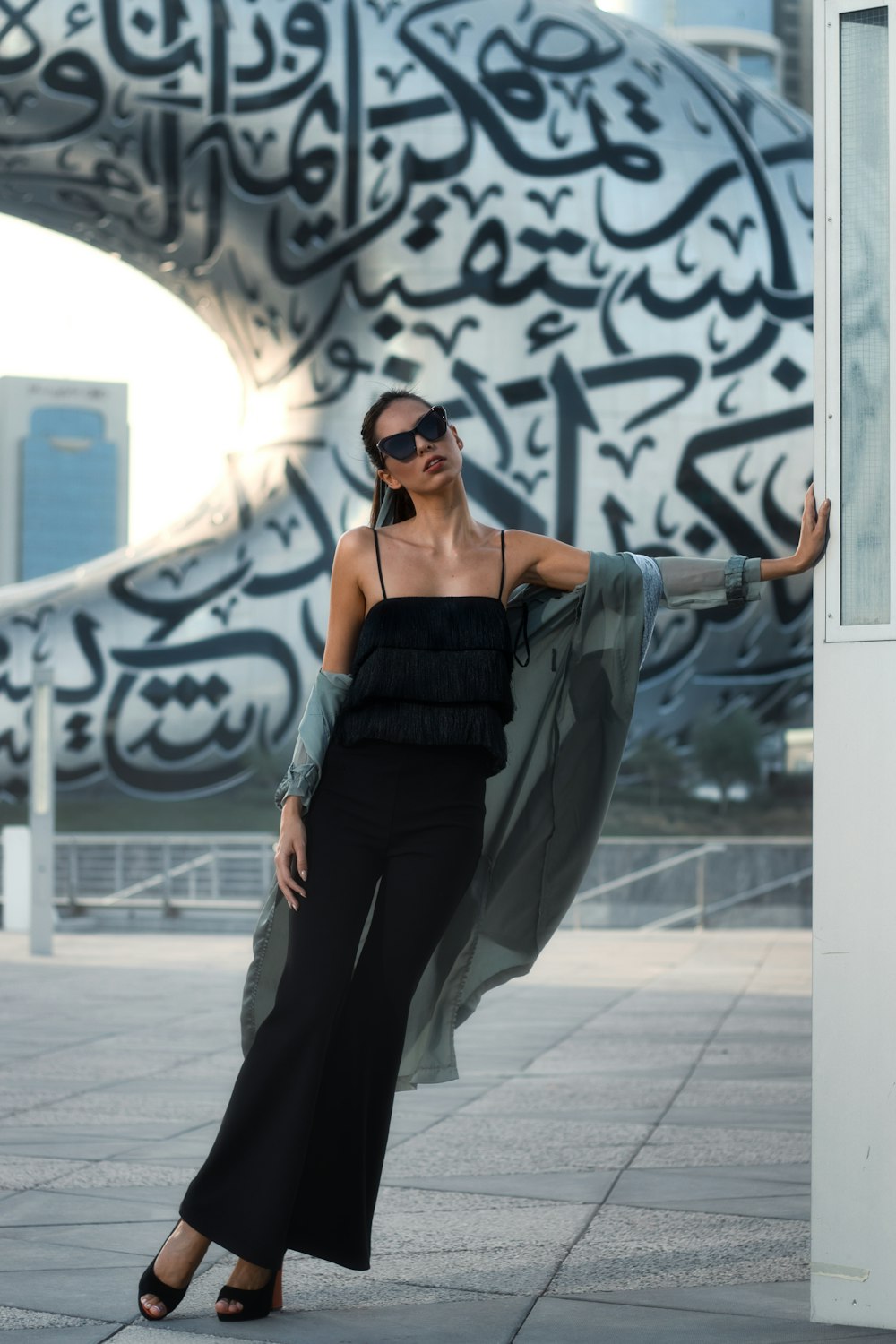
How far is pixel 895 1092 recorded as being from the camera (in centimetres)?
322

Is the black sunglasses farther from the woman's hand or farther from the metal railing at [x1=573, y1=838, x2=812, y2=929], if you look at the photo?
the metal railing at [x1=573, y1=838, x2=812, y2=929]

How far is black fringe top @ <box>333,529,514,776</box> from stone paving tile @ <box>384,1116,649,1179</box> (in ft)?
5.31

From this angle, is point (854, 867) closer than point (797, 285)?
Yes

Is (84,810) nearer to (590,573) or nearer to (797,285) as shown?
(797,285)

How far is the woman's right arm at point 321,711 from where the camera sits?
336 cm

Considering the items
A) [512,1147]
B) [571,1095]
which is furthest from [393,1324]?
[571,1095]

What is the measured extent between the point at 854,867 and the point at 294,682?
15298 mm

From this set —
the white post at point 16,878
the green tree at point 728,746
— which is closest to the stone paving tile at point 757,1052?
the white post at point 16,878

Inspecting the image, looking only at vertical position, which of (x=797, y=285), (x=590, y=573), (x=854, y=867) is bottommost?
(x=854, y=867)

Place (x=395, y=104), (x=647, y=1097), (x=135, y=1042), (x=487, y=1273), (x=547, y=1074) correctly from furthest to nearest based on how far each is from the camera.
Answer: (x=395, y=104) < (x=135, y=1042) < (x=547, y=1074) < (x=647, y=1097) < (x=487, y=1273)

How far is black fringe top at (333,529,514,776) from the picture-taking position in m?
3.36

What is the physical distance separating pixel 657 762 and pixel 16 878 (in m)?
7.40

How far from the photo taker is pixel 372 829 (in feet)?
11.0

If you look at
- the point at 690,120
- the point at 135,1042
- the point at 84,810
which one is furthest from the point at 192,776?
the point at 135,1042
